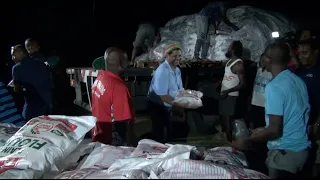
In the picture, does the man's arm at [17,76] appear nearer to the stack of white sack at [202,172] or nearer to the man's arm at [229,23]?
the stack of white sack at [202,172]

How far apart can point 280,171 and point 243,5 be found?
6.05 metres

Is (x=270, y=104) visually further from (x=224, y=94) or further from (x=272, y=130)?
(x=224, y=94)

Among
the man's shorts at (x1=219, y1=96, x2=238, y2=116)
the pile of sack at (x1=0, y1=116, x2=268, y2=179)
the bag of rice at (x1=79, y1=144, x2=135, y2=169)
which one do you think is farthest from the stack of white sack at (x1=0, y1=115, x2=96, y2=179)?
the man's shorts at (x1=219, y1=96, x2=238, y2=116)

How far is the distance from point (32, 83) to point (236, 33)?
421cm

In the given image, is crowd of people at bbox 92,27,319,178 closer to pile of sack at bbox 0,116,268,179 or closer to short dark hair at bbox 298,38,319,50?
short dark hair at bbox 298,38,319,50

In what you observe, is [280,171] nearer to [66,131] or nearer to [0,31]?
[66,131]

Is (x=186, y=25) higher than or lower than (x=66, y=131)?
higher

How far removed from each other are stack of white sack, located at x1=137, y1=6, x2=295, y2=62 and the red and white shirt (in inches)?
150

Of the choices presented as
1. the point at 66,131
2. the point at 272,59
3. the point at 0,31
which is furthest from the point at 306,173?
the point at 0,31

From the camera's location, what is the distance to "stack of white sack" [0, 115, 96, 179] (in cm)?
216

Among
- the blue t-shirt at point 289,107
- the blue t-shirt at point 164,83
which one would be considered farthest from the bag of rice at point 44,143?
the blue t-shirt at point 164,83

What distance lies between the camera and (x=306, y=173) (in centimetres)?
269

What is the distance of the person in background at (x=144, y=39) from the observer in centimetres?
767

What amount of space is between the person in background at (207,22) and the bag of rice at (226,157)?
4.56 meters
